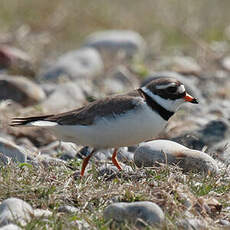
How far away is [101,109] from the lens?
5156mm

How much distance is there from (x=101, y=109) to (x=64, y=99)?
3454mm

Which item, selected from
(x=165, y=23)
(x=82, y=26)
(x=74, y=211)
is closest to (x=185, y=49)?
(x=165, y=23)

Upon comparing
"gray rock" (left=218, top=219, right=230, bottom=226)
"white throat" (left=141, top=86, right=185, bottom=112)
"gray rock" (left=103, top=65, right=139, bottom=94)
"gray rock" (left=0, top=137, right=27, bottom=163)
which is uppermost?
"white throat" (left=141, top=86, right=185, bottom=112)

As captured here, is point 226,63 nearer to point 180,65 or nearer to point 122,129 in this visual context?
point 180,65

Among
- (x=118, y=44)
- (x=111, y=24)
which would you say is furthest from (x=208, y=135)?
(x=111, y=24)

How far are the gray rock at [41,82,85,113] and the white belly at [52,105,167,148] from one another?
3015 mm

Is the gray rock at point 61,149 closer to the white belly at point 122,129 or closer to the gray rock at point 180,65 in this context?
the white belly at point 122,129

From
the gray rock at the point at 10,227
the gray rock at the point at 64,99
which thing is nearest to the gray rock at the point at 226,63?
the gray rock at the point at 64,99

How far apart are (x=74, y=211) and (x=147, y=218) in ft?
1.85

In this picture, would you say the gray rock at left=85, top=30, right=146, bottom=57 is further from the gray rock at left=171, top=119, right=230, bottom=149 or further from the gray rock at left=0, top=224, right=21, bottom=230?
the gray rock at left=0, top=224, right=21, bottom=230

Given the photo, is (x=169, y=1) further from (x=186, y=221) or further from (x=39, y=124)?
(x=186, y=221)

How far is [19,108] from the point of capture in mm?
8234

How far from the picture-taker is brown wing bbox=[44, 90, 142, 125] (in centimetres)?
508

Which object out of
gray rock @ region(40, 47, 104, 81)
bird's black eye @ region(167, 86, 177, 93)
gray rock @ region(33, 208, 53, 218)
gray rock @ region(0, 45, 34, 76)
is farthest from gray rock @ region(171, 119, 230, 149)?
gray rock @ region(0, 45, 34, 76)
